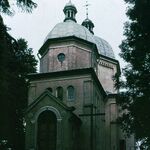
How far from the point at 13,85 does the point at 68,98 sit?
19.5 feet

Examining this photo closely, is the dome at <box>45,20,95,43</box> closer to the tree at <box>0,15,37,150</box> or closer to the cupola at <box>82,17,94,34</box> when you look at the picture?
the tree at <box>0,15,37,150</box>

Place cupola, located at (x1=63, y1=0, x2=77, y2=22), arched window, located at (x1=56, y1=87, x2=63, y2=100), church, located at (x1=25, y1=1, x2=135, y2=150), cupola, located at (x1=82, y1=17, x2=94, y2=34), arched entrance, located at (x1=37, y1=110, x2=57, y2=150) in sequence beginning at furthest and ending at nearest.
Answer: cupola, located at (x1=82, y1=17, x2=94, y2=34), cupola, located at (x1=63, y1=0, x2=77, y2=22), arched window, located at (x1=56, y1=87, x2=63, y2=100), church, located at (x1=25, y1=1, x2=135, y2=150), arched entrance, located at (x1=37, y1=110, x2=57, y2=150)

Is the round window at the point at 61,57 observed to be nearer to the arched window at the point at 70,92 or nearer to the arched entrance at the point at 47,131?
the arched window at the point at 70,92

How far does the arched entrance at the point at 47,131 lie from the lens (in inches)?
1181

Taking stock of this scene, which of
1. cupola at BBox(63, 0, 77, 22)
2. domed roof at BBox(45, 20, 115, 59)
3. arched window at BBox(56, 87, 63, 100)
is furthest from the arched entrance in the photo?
cupola at BBox(63, 0, 77, 22)

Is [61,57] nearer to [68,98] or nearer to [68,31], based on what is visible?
[68,31]

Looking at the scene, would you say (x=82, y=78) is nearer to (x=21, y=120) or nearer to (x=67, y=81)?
(x=67, y=81)

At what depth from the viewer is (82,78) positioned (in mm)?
33781

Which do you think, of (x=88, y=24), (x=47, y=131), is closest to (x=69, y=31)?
(x=47, y=131)

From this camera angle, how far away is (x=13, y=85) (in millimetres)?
29938

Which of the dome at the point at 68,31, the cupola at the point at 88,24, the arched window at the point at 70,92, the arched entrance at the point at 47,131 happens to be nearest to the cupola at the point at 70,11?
the dome at the point at 68,31

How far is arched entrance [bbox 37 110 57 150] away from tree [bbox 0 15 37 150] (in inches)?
93.2

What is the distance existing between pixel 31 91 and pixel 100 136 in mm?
7473

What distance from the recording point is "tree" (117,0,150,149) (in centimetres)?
1953
